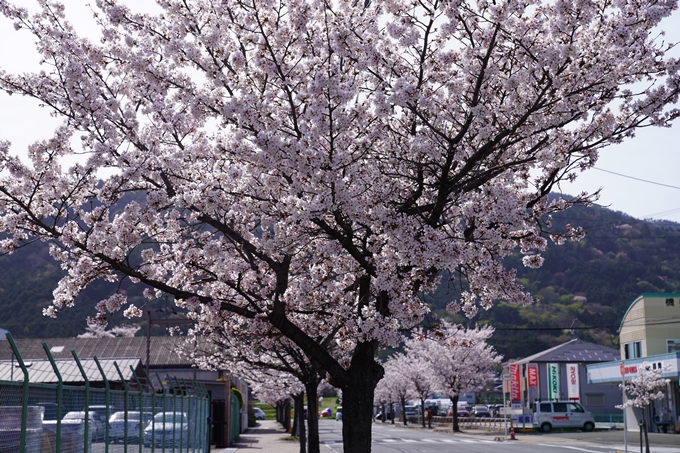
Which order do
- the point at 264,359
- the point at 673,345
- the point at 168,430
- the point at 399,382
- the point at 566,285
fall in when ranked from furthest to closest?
the point at 566,285 → the point at 399,382 → the point at 673,345 → the point at 264,359 → the point at 168,430

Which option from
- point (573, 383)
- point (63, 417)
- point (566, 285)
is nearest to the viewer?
point (63, 417)

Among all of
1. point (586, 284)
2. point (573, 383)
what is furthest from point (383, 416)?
point (586, 284)

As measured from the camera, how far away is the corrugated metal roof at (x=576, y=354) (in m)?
67.9

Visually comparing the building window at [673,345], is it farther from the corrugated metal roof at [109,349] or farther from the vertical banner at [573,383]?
the corrugated metal roof at [109,349]

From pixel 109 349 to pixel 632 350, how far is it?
34646 mm

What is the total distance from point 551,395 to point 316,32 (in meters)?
51.8

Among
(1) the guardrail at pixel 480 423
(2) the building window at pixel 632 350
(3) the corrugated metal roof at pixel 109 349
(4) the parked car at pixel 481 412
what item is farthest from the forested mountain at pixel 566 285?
(2) the building window at pixel 632 350

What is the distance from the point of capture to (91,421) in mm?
8859

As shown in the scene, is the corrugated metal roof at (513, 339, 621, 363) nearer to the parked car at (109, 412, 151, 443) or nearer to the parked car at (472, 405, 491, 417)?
the parked car at (472, 405, 491, 417)

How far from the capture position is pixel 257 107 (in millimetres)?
8922

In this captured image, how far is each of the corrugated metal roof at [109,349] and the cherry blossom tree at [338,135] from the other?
32.4 m

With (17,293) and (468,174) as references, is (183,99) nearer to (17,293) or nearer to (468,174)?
(468,174)

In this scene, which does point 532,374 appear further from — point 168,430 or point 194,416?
point 168,430

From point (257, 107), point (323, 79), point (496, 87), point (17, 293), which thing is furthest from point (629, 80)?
point (17, 293)
